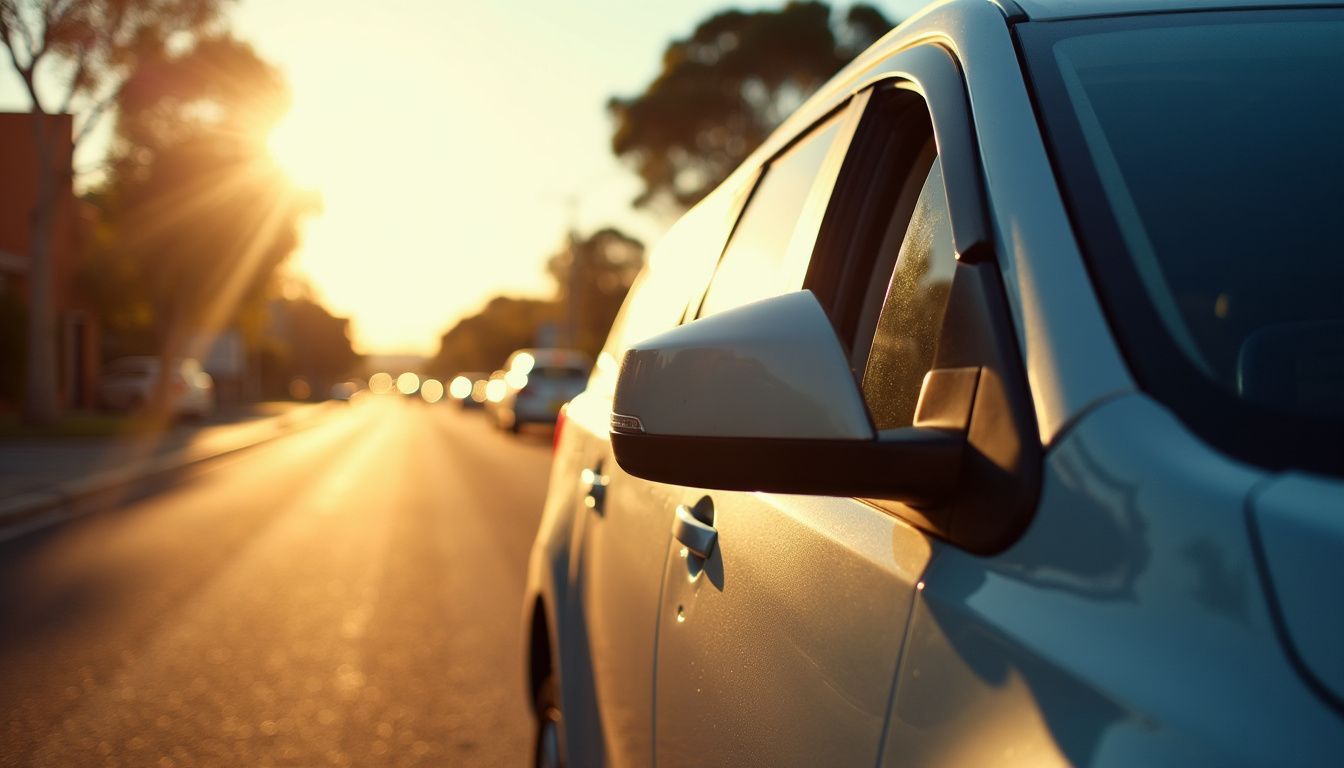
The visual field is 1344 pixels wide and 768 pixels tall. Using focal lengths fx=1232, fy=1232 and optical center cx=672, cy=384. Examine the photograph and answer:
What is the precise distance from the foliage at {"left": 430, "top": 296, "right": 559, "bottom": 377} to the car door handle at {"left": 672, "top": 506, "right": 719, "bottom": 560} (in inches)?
3726

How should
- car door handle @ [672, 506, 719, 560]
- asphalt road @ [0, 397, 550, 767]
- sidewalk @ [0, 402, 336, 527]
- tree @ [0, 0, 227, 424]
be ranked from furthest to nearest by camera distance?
tree @ [0, 0, 227, 424]
sidewalk @ [0, 402, 336, 527]
asphalt road @ [0, 397, 550, 767]
car door handle @ [672, 506, 719, 560]

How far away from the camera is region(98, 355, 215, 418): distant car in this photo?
3622cm

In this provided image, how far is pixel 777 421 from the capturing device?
116cm

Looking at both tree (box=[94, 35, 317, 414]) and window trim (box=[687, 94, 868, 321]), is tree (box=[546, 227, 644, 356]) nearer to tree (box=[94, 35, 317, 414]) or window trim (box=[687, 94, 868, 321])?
tree (box=[94, 35, 317, 414])

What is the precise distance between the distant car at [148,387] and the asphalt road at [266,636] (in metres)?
25.5

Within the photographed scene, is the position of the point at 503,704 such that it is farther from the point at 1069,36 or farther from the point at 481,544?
the point at 481,544

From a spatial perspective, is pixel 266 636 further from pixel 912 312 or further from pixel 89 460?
pixel 89 460

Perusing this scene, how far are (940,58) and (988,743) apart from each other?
91 centimetres

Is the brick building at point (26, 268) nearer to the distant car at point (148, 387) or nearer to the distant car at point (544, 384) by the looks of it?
the distant car at point (148, 387)

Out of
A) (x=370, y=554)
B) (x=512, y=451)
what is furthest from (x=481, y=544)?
(x=512, y=451)

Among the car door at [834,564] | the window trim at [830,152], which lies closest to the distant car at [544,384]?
the window trim at [830,152]

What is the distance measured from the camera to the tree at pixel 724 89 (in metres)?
31.3

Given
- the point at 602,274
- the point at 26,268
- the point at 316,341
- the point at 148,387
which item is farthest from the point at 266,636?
the point at 316,341

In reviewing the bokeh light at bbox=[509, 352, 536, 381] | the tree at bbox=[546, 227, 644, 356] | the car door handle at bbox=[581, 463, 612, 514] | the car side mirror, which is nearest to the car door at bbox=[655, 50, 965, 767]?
the car side mirror
